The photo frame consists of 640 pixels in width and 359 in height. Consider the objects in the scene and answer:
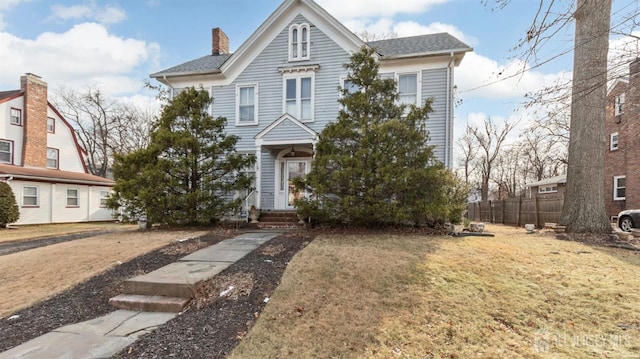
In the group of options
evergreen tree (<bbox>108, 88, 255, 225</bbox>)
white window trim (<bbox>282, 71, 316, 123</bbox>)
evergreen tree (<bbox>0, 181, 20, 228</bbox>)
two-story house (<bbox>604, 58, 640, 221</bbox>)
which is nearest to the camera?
evergreen tree (<bbox>108, 88, 255, 225</bbox>)

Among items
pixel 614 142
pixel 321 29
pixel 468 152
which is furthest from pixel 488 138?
pixel 321 29

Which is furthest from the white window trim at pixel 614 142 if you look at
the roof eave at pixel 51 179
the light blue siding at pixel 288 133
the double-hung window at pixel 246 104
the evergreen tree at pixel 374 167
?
the roof eave at pixel 51 179

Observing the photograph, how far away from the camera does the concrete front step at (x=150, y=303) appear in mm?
4512

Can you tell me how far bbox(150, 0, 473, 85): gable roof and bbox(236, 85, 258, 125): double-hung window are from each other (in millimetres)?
827

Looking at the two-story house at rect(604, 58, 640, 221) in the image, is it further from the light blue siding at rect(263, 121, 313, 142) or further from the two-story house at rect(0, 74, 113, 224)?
the two-story house at rect(0, 74, 113, 224)

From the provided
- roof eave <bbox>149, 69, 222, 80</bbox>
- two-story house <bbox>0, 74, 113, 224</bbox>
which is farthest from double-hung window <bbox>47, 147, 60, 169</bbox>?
roof eave <bbox>149, 69, 222, 80</bbox>

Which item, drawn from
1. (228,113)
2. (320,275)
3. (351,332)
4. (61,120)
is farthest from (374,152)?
(61,120)

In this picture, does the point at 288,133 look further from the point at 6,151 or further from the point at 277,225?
the point at 6,151

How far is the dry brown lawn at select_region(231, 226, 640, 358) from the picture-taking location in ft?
11.1

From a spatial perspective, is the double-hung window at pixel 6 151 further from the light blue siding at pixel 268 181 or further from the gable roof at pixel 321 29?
the light blue siding at pixel 268 181

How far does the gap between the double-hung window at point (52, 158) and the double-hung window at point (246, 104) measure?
15948 mm

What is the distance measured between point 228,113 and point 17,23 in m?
8.25

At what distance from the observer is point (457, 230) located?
9516 millimetres

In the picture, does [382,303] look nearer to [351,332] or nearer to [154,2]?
[351,332]
